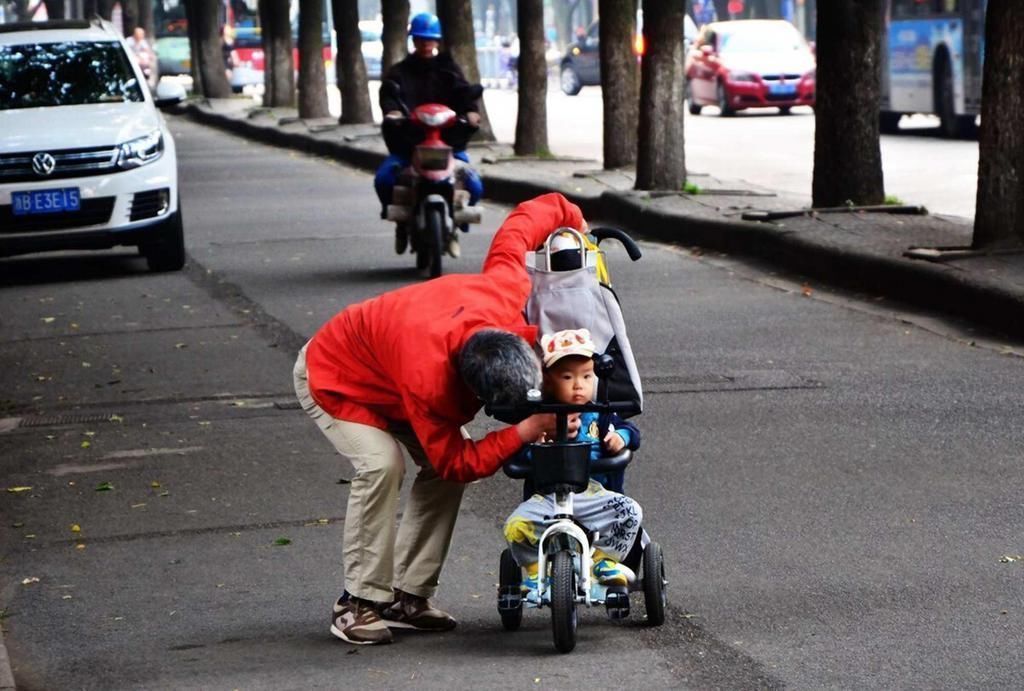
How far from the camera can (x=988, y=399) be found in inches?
357

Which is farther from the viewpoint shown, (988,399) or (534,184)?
(534,184)

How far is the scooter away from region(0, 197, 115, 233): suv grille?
2.21 m

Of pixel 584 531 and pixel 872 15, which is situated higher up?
pixel 872 15

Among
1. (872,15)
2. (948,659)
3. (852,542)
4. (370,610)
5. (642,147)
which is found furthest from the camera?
(642,147)

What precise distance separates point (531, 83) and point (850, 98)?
8563mm

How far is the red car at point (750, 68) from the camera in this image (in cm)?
3362

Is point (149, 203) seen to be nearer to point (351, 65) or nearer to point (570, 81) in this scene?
point (351, 65)

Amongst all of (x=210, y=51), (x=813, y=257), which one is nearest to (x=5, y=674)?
(x=813, y=257)

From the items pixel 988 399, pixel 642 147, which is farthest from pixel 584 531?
pixel 642 147

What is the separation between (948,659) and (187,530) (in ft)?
9.75

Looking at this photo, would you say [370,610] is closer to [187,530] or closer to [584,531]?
[584,531]

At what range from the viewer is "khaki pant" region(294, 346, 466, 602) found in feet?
18.3

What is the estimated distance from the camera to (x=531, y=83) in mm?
22984

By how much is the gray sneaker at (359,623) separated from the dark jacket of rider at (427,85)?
8495 millimetres
